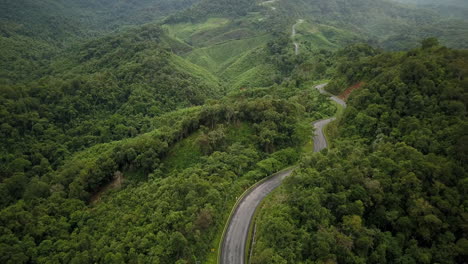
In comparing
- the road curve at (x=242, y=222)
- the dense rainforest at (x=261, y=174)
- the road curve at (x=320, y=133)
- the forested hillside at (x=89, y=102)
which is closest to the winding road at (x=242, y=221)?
the road curve at (x=242, y=222)

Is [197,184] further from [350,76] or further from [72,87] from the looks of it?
[72,87]

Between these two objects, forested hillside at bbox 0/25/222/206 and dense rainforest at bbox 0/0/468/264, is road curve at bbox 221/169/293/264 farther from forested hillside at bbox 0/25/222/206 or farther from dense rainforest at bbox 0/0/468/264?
forested hillside at bbox 0/25/222/206

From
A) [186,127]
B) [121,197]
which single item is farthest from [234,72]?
[121,197]

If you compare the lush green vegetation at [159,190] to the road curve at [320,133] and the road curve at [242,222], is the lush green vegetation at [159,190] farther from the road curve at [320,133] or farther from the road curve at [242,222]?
the road curve at [320,133]

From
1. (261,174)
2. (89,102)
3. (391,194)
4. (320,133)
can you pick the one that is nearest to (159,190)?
(261,174)

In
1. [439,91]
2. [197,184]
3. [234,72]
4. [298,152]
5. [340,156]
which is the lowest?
[234,72]

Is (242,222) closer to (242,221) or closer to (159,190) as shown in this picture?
(242,221)

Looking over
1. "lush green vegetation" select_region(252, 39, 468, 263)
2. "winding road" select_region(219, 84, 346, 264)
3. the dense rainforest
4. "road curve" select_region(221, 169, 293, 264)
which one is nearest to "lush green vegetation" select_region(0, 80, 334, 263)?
the dense rainforest
